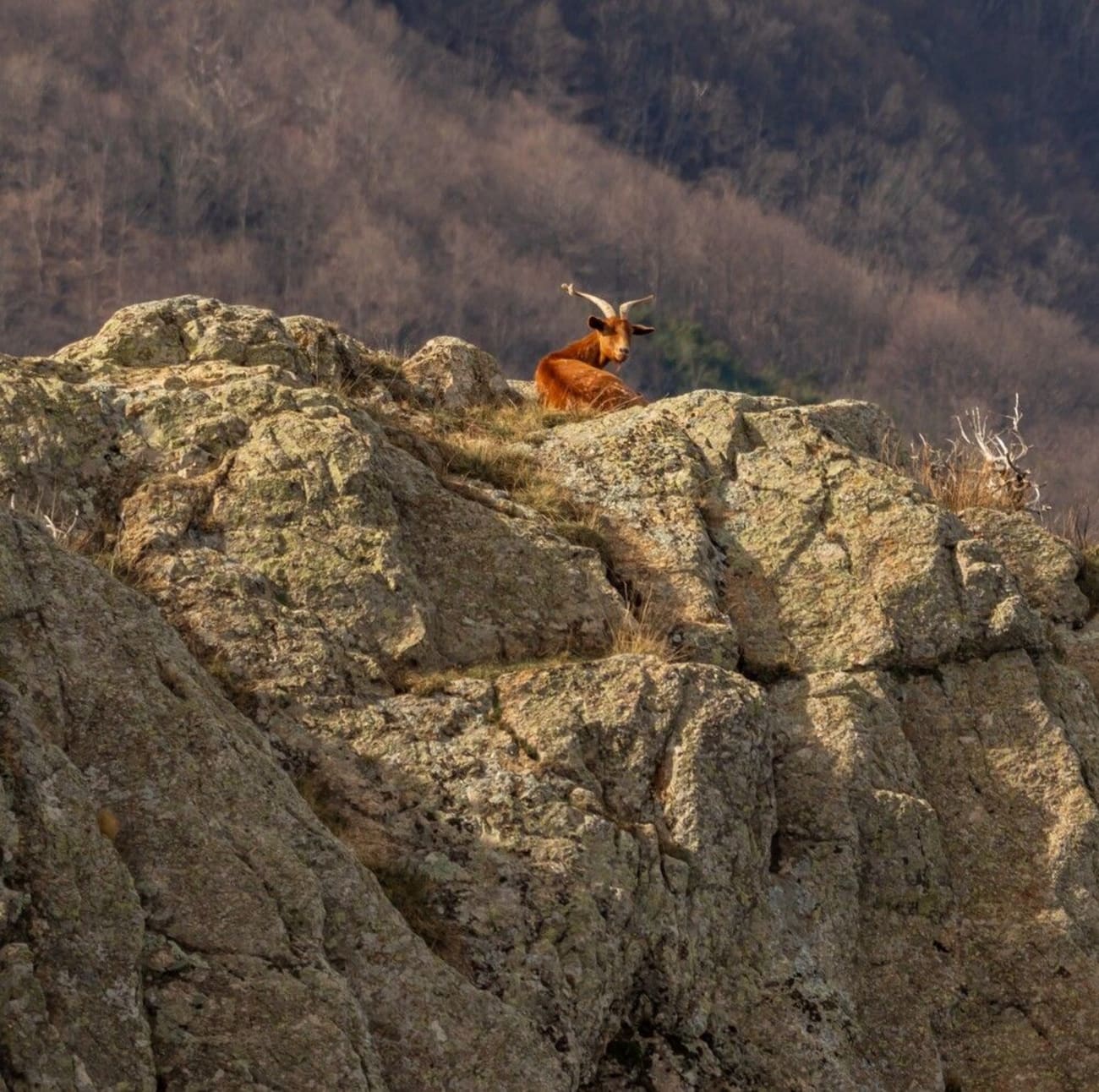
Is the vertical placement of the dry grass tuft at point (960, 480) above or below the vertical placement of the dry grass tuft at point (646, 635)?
below

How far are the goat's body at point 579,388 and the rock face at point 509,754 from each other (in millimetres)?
3268

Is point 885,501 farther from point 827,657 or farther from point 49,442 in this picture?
point 49,442

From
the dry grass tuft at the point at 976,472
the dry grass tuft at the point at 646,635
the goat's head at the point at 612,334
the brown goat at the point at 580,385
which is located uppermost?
the dry grass tuft at the point at 646,635

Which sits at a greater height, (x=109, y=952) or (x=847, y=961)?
(x=109, y=952)

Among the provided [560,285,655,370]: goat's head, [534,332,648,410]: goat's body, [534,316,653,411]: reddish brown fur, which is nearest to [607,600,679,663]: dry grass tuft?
[534,316,653,411]: reddish brown fur

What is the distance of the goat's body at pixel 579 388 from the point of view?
54.1 feet

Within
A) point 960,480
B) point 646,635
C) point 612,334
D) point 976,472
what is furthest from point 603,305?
point 646,635

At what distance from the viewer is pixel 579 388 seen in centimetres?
1702

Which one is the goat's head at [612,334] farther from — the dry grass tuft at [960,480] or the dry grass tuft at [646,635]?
the dry grass tuft at [646,635]

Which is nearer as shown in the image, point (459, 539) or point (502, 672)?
point (502, 672)

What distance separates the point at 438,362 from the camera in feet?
48.7

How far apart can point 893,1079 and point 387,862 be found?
2822 mm

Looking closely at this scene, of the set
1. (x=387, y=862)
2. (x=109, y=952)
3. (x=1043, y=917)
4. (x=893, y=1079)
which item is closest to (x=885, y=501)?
(x=1043, y=917)

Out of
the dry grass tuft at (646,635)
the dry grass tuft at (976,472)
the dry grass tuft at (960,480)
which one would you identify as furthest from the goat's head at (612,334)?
the dry grass tuft at (646,635)
